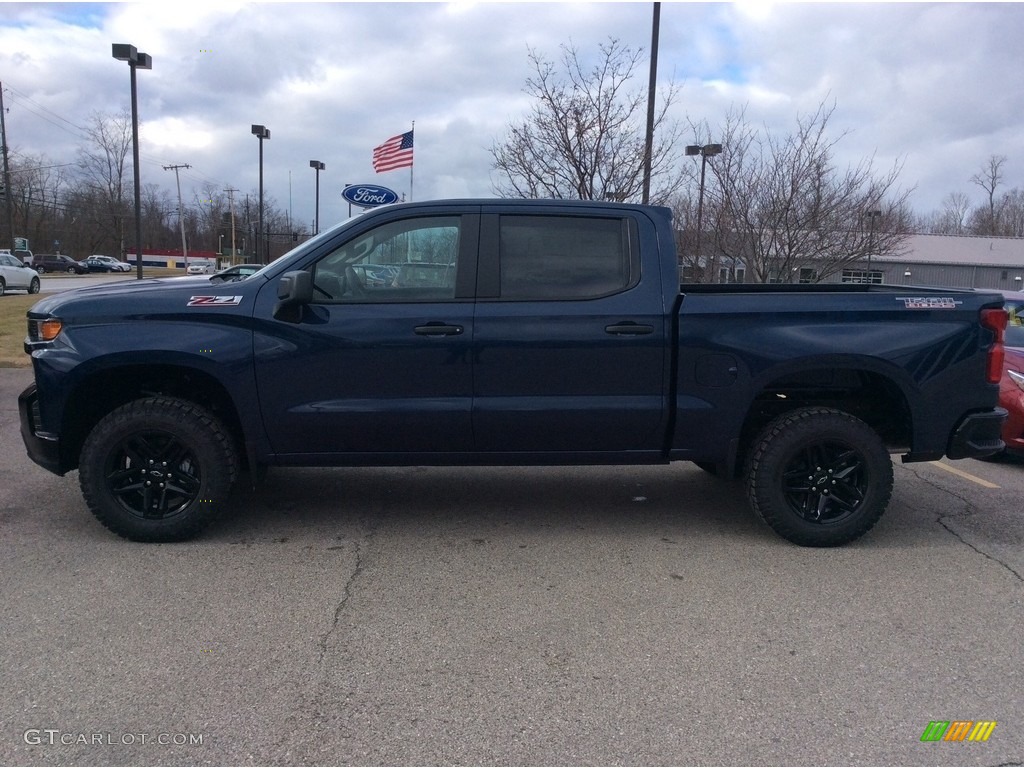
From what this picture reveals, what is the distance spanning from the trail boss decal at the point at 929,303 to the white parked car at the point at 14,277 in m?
34.6

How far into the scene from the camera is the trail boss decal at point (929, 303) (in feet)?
15.6

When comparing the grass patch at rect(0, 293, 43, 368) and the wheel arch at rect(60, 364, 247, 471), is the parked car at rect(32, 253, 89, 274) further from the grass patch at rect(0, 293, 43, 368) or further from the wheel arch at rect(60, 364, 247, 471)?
the wheel arch at rect(60, 364, 247, 471)

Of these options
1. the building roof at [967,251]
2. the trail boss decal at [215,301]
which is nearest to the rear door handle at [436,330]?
the trail boss decal at [215,301]

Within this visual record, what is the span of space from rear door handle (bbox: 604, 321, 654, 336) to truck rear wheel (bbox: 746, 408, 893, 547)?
1032mm

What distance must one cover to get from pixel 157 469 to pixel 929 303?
15.3 ft

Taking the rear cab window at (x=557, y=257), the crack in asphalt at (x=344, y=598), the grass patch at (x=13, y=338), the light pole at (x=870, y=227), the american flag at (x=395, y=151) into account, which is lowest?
the crack in asphalt at (x=344, y=598)

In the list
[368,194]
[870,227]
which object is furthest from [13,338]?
[870,227]

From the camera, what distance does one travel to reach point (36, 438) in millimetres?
4738

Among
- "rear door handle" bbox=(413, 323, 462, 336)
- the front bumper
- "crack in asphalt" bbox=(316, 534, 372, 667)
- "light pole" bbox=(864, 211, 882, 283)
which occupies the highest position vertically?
"light pole" bbox=(864, 211, 882, 283)

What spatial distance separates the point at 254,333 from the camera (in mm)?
4605

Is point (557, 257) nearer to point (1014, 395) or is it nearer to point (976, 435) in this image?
point (976, 435)

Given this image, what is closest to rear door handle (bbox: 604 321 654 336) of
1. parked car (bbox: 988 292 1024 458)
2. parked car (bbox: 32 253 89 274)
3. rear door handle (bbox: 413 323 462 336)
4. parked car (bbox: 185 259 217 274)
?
rear door handle (bbox: 413 323 462 336)

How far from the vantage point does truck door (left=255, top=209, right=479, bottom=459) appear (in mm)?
4613

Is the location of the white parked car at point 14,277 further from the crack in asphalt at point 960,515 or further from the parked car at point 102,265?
the parked car at point 102,265
